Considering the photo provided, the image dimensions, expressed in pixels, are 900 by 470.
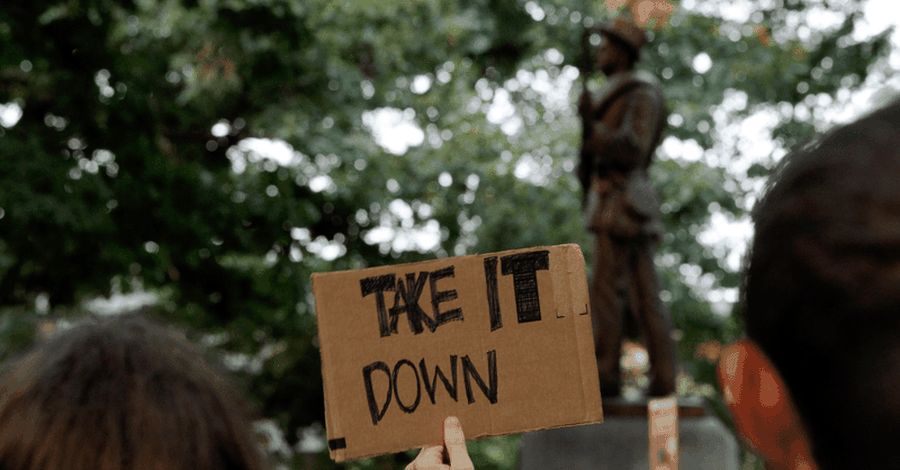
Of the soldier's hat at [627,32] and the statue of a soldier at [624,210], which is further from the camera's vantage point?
the soldier's hat at [627,32]

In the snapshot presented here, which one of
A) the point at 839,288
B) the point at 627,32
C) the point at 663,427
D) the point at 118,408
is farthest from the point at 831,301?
the point at 627,32

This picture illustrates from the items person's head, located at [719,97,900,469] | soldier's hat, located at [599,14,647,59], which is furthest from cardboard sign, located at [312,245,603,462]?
soldier's hat, located at [599,14,647,59]

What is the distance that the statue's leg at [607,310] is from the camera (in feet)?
12.7

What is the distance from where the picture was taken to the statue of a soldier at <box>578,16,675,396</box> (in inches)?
150

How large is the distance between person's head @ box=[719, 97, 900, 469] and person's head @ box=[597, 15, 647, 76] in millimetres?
3821

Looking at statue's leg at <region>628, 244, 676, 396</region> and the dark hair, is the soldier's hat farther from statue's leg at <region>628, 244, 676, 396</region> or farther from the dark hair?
the dark hair

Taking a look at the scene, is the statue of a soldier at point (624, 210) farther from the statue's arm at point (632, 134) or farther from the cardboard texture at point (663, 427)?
the cardboard texture at point (663, 427)

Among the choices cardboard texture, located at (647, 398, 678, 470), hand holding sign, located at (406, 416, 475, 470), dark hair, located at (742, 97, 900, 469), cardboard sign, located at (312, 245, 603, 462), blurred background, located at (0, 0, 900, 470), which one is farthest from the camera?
blurred background, located at (0, 0, 900, 470)

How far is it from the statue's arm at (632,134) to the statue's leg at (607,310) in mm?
410

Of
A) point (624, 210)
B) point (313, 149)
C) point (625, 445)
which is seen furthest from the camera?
point (313, 149)

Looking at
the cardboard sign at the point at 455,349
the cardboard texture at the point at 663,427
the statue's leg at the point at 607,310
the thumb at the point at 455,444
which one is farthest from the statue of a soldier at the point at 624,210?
the thumb at the point at 455,444

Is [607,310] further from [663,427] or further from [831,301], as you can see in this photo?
[831,301]

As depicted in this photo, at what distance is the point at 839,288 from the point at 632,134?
355 cm

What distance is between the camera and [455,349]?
1008mm
